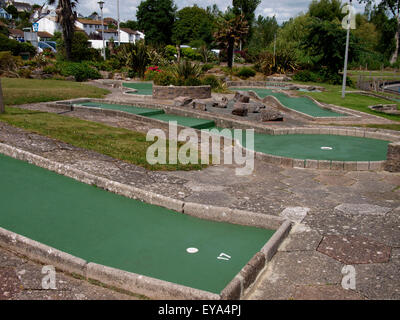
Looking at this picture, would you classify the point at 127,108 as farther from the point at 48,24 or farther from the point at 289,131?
the point at 48,24

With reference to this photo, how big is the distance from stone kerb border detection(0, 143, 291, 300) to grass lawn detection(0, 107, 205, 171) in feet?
6.56

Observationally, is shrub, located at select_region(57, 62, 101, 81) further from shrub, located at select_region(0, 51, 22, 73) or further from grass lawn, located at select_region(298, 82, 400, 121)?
grass lawn, located at select_region(298, 82, 400, 121)

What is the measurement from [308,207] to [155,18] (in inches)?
2702

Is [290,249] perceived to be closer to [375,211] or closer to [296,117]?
[375,211]

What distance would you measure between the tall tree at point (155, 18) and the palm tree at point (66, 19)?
1565 inches

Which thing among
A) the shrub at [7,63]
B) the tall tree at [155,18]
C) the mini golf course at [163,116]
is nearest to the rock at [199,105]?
the mini golf course at [163,116]

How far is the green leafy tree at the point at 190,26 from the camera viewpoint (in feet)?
222

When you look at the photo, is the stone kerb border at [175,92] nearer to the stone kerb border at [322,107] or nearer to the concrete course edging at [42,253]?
the stone kerb border at [322,107]

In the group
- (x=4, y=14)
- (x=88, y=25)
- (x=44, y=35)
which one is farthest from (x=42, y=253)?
(x=4, y=14)

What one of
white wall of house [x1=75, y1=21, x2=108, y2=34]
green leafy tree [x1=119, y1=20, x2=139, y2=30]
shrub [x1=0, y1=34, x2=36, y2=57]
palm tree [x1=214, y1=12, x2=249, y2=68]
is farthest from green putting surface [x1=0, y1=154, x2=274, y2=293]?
green leafy tree [x1=119, y1=20, x2=139, y2=30]

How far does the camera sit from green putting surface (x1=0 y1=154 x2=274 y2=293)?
4.39 meters

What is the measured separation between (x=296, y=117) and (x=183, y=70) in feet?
22.1

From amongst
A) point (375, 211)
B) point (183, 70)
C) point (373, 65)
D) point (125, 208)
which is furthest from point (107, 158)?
point (373, 65)

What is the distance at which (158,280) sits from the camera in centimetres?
382
